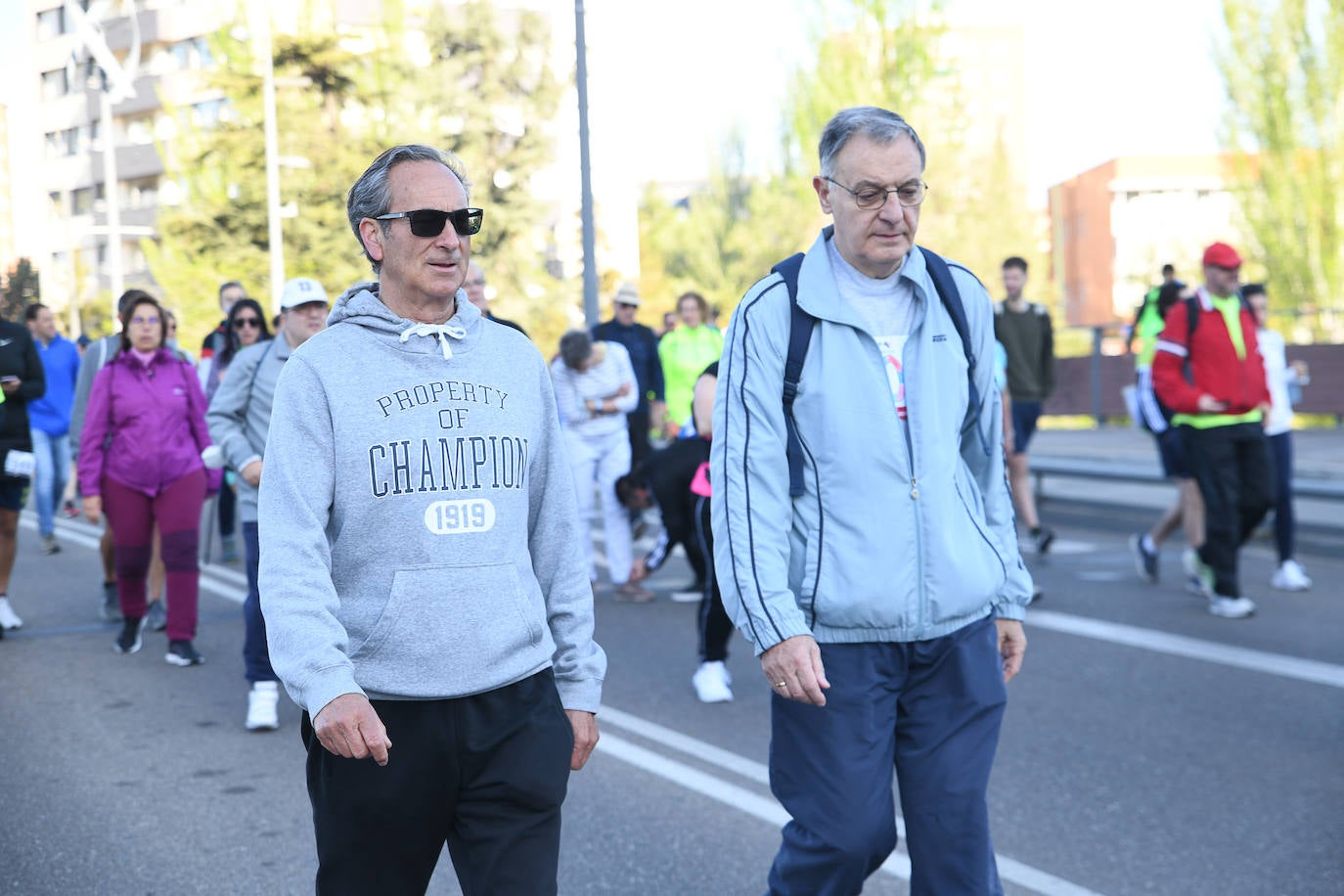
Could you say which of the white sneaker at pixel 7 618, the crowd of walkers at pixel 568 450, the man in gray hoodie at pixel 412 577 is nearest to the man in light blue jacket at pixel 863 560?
the man in gray hoodie at pixel 412 577

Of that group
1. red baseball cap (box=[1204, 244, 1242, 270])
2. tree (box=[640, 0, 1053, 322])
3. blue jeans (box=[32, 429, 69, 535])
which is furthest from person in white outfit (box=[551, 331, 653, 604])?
tree (box=[640, 0, 1053, 322])

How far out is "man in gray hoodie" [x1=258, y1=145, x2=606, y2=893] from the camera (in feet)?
8.55

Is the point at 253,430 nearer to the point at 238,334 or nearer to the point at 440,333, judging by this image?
the point at 238,334

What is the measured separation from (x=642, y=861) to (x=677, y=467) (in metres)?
3.84

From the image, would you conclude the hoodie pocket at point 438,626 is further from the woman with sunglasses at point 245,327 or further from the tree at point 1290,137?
the tree at point 1290,137

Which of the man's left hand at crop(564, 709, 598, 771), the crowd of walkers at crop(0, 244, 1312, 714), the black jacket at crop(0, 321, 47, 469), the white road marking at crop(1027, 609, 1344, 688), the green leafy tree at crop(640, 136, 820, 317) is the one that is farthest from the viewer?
the green leafy tree at crop(640, 136, 820, 317)

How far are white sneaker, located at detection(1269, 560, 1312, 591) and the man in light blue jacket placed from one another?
6.96 meters

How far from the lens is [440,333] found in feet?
9.09

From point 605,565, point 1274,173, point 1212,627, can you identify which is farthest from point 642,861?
point 1274,173

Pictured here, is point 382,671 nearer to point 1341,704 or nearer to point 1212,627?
point 1341,704

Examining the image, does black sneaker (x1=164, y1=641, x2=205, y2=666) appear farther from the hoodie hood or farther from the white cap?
the hoodie hood

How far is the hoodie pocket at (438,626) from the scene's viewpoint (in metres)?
2.64

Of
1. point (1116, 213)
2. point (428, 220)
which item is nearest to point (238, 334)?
point (428, 220)

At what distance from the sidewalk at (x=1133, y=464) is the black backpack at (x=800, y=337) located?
29.6 ft
